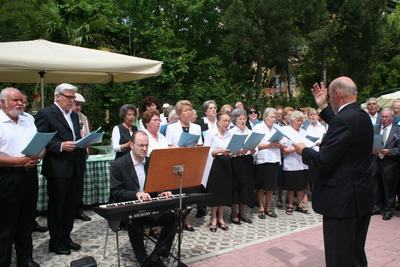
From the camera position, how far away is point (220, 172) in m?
6.25

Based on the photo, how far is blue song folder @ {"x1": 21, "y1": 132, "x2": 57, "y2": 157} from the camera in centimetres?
398

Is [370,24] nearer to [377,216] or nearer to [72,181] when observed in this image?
[377,216]

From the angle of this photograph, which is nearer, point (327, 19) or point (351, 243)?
point (351, 243)

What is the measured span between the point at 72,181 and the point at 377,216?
5.40 m

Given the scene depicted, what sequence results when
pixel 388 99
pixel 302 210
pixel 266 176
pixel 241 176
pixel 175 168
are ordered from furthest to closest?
pixel 388 99 → pixel 302 210 → pixel 266 176 → pixel 241 176 → pixel 175 168

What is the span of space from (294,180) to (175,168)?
3.86 meters

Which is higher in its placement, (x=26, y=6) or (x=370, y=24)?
(x=370, y=24)

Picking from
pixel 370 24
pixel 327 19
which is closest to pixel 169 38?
pixel 327 19

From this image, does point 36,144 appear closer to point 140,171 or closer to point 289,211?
point 140,171

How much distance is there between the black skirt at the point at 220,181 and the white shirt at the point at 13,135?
2798 millimetres

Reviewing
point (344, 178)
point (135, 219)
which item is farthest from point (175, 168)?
point (344, 178)

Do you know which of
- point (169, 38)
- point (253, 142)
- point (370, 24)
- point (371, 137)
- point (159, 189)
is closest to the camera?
point (371, 137)

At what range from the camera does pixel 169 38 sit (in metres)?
16.2

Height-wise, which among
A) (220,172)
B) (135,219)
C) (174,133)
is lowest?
(135,219)
